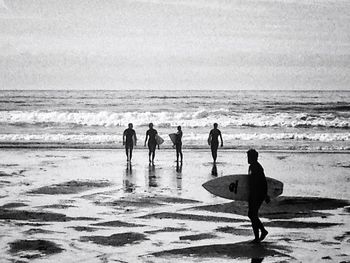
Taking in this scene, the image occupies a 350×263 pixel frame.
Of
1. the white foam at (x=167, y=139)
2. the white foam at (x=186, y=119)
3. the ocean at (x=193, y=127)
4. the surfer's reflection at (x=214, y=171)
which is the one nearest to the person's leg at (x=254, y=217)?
the surfer's reflection at (x=214, y=171)

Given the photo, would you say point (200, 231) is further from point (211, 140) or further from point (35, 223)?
point (211, 140)

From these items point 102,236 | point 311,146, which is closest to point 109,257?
point 102,236

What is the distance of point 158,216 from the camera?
12594 mm

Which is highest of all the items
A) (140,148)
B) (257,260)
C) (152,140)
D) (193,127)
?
(152,140)

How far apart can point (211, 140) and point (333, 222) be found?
11.8 m

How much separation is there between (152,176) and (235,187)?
8755mm

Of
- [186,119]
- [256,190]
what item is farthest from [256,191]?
[186,119]

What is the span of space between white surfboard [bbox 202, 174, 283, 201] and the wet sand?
643 mm

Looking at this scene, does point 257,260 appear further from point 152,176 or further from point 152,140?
point 152,140

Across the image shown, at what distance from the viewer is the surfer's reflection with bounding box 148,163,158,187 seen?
17938 mm

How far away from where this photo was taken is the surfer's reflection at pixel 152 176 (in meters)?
17.9

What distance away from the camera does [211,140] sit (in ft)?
77.1

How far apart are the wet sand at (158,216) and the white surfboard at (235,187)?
0.64 meters

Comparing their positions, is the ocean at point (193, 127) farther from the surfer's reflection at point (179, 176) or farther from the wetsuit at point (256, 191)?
the wetsuit at point (256, 191)
